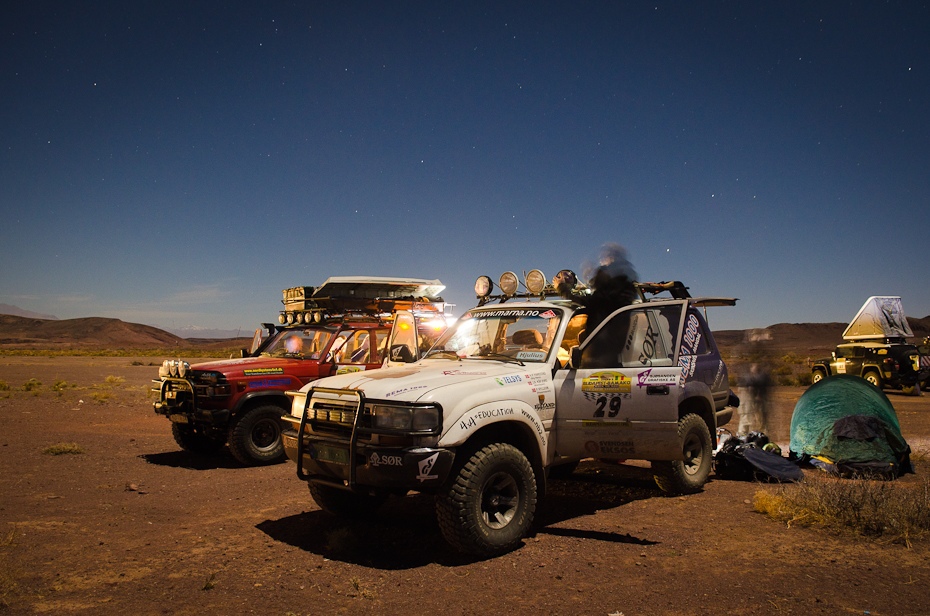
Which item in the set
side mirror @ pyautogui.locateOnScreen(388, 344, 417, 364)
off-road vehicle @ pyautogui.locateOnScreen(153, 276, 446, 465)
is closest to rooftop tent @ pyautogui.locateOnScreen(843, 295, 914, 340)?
off-road vehicle @ pyautogui.locateOnScreen(153, 276, 446, 465)

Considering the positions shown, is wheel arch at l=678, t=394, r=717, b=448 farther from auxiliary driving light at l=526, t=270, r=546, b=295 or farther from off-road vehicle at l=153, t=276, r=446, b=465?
off-road vehicle at l=153, t=276, r=446, b=465

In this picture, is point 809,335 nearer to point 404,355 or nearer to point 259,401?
point 259,401

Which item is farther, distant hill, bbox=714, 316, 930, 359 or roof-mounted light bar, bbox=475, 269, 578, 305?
distant hill, bbox=714, 316, 930, 359

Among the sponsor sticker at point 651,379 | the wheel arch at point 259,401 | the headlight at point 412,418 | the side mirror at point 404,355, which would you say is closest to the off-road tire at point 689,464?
the sponsor sticker at point 651,379

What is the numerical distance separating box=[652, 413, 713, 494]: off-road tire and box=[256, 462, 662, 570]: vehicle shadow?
1.19ft

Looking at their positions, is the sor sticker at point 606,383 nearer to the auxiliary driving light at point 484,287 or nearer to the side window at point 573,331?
the side window at point 573,331

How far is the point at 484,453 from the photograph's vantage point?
16.9 ft

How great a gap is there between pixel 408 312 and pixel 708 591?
5537 mm

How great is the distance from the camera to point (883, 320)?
73.7 ft

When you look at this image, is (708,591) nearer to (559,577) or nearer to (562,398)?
(559,577)

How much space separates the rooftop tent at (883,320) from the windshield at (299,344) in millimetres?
19847

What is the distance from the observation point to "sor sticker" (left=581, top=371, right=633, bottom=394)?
20.0ft

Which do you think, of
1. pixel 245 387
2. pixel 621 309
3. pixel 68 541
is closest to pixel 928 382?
pixel 621 309

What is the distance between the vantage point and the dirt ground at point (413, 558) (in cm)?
428
